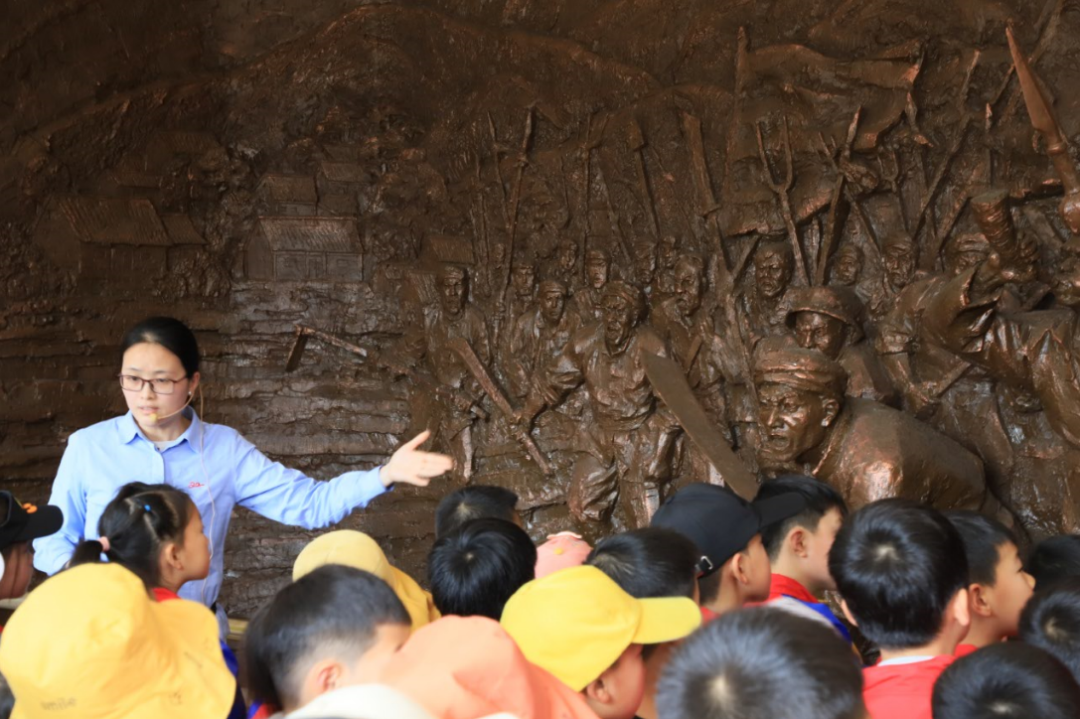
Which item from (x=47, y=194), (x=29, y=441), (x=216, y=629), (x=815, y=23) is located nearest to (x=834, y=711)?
(x=216, y=629)

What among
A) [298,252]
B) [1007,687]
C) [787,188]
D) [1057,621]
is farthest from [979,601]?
[298,252]

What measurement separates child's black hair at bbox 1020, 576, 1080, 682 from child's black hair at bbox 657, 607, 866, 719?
974mm

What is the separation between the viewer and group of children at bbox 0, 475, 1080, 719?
155cm

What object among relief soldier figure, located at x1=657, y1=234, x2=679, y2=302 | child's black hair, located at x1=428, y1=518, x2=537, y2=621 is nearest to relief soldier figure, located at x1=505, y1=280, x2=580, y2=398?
relief soldier figure, located at x1=657, y1=234, x2=679, y2=302

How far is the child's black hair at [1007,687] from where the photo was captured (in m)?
1.85

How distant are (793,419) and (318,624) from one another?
10.3 ft

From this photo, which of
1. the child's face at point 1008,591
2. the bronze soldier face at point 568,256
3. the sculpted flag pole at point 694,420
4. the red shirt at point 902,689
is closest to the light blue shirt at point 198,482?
the red shirt at point 902,689

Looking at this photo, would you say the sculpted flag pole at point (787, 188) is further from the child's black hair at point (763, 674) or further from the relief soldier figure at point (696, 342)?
the child's black hair at point (763, 674)

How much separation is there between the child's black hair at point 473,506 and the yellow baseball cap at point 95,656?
131 centimetres

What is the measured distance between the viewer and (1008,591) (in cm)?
279

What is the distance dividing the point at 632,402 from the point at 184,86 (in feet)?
17.4

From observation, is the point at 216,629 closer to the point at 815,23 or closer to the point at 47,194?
the point at 815,23

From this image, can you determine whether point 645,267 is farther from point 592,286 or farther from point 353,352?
point 353,352

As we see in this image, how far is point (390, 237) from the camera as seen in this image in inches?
390
